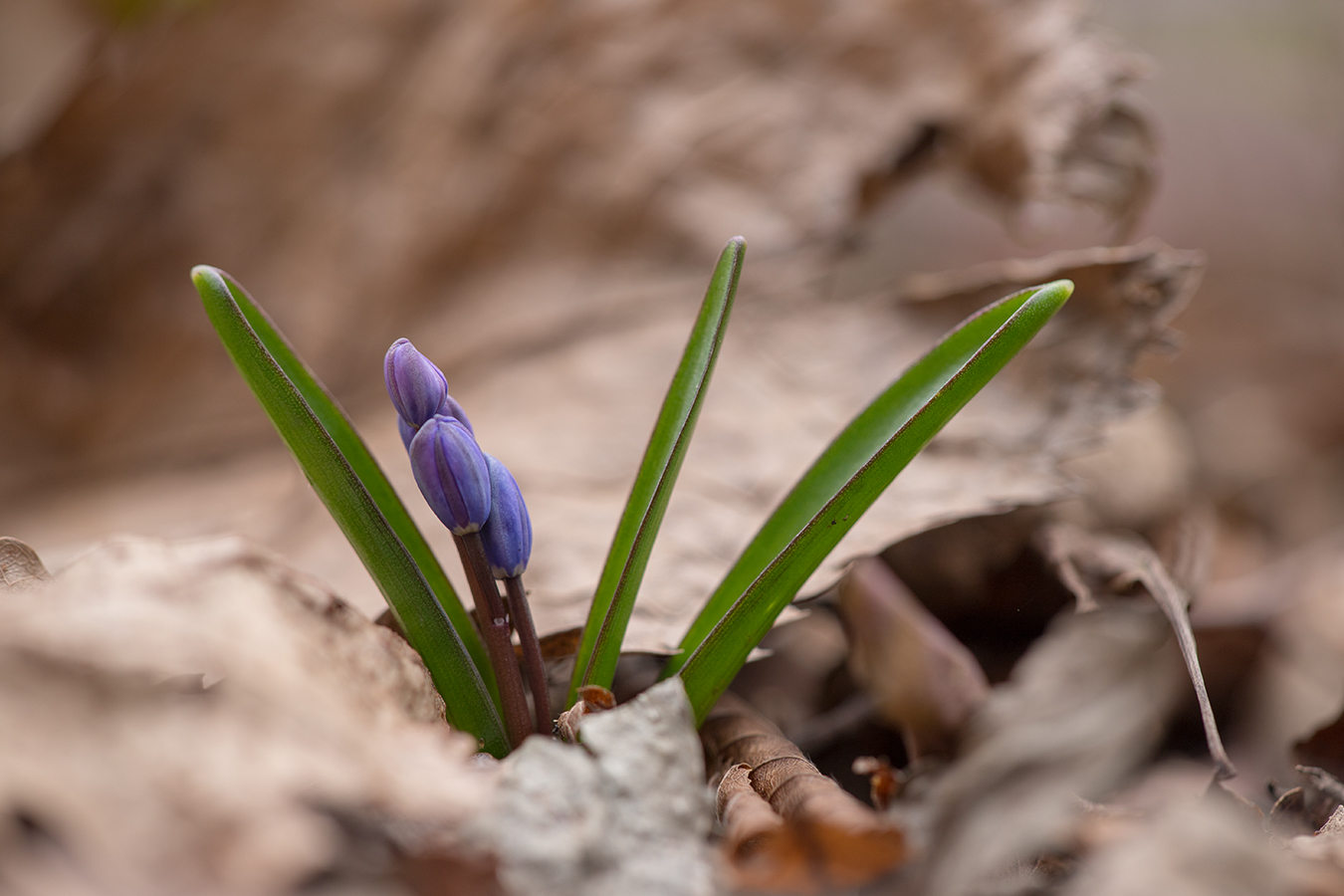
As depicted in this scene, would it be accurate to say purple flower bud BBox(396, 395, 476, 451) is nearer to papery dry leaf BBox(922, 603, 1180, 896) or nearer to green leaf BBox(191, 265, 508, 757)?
green leaf BBox(191, 265, 508, 757)

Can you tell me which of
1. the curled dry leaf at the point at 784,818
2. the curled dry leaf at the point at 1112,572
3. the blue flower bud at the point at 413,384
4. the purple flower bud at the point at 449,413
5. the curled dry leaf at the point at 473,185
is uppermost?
the curled dry leaf at the point at 473,185

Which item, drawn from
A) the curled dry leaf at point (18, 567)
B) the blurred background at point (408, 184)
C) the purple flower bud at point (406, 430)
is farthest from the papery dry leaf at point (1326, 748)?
the curled dry leaf at point (18, 567)

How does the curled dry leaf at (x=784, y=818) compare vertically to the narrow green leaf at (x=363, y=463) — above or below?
below

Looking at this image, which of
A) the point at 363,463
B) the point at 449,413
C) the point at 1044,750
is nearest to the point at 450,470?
the point at 449,413

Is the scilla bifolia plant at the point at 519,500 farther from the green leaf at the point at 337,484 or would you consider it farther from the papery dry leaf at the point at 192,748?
the papery dry leaf at the point at 192,748

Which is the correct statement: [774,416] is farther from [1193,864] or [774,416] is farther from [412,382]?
[1193,864]
